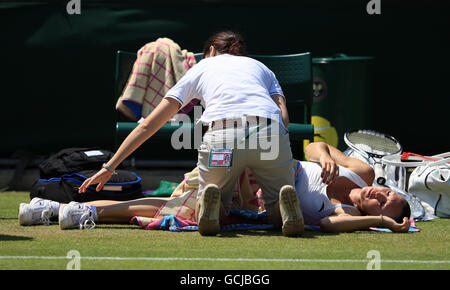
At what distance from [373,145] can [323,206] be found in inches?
56.4

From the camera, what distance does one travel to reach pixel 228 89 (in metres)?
3.89

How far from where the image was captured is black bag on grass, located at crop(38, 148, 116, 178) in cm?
510

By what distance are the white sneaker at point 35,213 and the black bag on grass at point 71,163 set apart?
78 cm

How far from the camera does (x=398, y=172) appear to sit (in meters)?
5.62

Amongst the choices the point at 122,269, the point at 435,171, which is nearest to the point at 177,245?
the point at 122,269

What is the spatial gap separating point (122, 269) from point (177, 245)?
0.67 m

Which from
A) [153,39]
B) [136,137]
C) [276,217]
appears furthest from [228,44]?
[153,39]

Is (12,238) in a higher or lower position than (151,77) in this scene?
lower

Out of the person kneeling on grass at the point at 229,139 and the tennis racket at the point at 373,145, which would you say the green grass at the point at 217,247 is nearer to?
the person kneeling on grass at the point at 229,139

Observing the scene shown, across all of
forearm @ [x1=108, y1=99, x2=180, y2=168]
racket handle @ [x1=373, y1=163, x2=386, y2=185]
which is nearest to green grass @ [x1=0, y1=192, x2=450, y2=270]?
forearm @ [x1=108, y1=99, x2=180, y2=168]

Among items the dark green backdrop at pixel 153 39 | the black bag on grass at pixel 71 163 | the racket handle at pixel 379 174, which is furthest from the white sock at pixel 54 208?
the dark green backdrop at pixel 153 39

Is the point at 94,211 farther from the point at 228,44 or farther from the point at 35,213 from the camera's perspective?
the point at 228,44

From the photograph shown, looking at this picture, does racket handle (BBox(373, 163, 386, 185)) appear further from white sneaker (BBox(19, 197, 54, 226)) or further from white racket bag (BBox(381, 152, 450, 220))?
white sneaker (BBox(19, 197, 54, 226))
